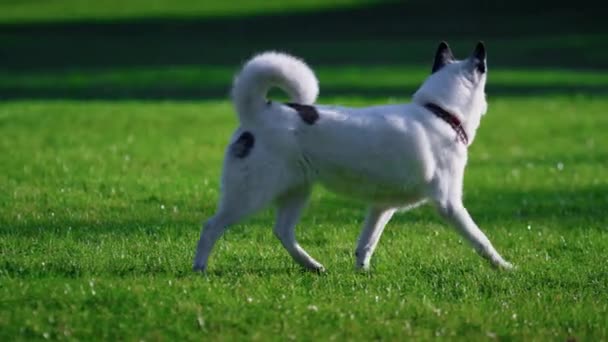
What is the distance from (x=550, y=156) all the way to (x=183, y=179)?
6435 mm

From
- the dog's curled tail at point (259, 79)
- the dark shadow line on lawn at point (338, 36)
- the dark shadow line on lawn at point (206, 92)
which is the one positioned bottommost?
the dark shadow line on lawn at point (338, 36)

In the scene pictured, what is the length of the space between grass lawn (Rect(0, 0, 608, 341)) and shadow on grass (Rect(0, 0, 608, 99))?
3398 millimetres

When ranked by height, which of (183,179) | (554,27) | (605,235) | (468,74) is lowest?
(554,27)

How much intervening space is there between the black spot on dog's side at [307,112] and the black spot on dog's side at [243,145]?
39cm

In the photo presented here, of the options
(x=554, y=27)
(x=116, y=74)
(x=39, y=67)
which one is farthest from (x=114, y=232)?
(x=554, y=27)

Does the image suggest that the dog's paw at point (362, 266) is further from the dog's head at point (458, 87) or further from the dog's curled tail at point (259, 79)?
the dog's curled tail at point (259, 79)

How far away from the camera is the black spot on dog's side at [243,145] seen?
829cm

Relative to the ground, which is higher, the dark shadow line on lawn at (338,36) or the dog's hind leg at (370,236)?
the dog's hind leg at (370,236)

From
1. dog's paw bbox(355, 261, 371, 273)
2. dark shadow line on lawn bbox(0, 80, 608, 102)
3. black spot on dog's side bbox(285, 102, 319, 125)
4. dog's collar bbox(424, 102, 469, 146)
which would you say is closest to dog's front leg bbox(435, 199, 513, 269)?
dog's collar bbox(424, 102, 469, 146)

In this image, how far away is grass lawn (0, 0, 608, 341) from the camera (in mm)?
7129

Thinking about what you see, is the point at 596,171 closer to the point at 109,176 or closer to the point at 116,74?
the point at 109,176

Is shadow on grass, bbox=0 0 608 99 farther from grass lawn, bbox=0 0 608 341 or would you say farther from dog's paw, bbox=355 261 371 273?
dog's paw, bbox=355 261 371 273

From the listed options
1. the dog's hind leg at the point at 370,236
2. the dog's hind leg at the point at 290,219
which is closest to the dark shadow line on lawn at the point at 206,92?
the dog's hind leg at the point at 370,236

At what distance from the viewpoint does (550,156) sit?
1841 cm
